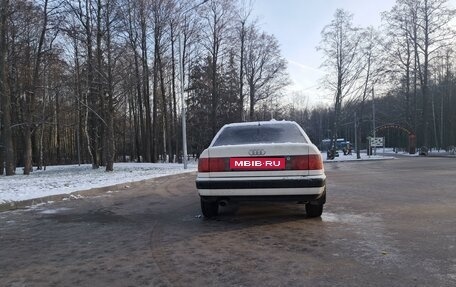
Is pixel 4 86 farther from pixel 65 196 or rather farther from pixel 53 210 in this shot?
pixel 53 210

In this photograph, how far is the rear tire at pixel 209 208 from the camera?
7488 mm

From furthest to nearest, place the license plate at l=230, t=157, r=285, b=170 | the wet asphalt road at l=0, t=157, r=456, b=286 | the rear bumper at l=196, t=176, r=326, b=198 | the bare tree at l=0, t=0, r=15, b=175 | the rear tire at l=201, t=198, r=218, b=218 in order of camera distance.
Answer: the bare tree at l=0, t=0, r=15, b=175 < the rear tire at l=201, t=198, r=218, b=218 < the license plate at l=230, t=157, r=285, b=170 < the rear bumper at l=196, t=176, r=326, b=198 < the wet asphalt road at l=0, t=157, r=456, b=286

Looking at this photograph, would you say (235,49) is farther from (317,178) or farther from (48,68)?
(317,178)

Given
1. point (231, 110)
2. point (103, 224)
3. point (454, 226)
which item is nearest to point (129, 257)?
point (103, 224)

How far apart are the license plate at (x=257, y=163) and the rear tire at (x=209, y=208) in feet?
3.03

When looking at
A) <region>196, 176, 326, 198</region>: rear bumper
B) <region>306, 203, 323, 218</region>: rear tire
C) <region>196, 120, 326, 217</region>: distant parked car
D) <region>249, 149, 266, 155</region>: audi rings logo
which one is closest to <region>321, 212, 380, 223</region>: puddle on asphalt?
<region>306, 203, 323, 218</region>: rear tire

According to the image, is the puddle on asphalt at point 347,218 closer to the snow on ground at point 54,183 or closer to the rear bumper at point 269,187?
the rear bumper at point 269,187

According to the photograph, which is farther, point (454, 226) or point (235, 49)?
point (235, 49)

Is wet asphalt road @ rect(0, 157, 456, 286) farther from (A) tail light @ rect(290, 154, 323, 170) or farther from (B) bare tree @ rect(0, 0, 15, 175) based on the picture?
(B) bare tree @ rect(0, 0, 15, 175)

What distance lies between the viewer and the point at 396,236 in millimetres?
6016

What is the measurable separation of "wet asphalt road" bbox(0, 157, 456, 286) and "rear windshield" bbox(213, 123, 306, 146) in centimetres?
130

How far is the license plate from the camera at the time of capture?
22.0 ft

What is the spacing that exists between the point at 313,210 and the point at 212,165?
1.89 metres

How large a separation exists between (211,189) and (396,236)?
8.79 feet
